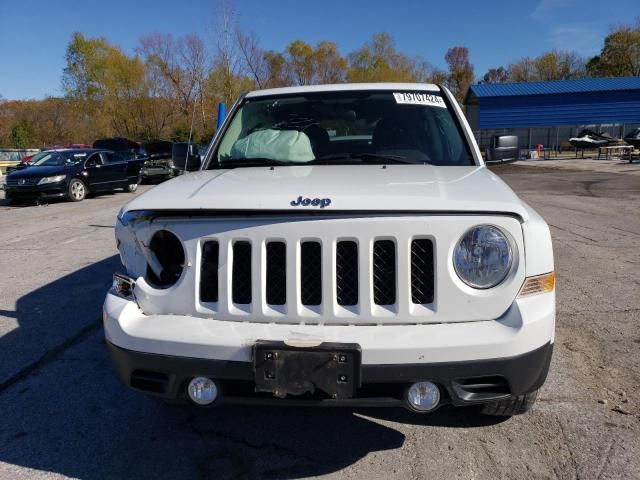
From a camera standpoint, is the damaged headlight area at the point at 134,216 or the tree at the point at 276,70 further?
the tree at the point at 276,70

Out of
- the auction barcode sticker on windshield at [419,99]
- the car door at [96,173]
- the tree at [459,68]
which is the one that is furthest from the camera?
the tree at [459,68]

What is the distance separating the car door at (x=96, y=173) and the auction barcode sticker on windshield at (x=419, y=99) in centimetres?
1410

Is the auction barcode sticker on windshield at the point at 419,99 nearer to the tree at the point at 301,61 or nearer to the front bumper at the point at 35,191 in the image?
the front bumper at the point at 35,191

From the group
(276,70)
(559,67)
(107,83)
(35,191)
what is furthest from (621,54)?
(35,191)

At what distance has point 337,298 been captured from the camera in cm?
209

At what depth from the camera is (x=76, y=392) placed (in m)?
3.11

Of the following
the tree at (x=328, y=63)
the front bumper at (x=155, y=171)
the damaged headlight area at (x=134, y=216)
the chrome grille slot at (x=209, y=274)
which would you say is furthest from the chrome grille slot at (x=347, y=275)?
the tree at (x=328, y=63)

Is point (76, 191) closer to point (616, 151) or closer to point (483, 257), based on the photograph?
point (483, 257)

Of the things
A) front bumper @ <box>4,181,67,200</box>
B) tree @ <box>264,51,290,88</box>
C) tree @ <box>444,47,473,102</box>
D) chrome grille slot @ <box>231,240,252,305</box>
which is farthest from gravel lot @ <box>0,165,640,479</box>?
tree @ <box>444,47,473,102</box>

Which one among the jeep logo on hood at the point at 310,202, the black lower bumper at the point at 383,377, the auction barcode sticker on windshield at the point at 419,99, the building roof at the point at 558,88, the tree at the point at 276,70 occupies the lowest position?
the black lower bumper at the point at 383,377

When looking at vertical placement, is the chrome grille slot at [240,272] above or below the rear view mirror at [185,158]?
below

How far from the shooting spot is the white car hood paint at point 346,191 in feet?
6.72

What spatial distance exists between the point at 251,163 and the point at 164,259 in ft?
3.85

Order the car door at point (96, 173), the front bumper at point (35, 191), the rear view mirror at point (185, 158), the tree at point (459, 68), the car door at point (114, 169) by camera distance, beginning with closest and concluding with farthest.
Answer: the rear view mirror at point (185, 158)
the front bumper at point (35, 191)
the car door at point (96, 173)
the car door at point (114, 169)
the tree at point (459, 68)
